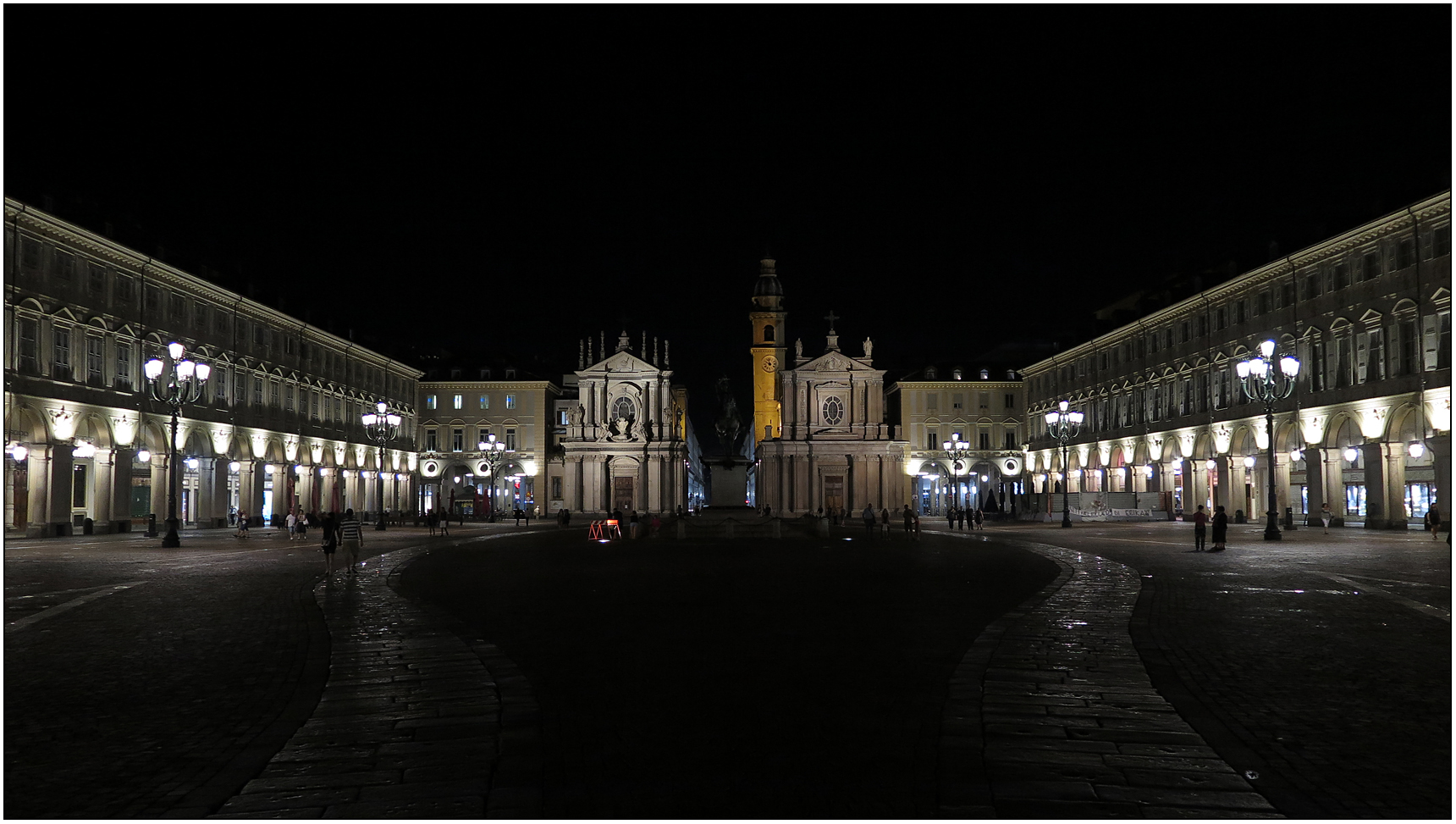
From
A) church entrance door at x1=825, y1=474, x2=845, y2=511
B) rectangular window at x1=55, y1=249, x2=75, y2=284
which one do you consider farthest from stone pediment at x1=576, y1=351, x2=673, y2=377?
rectangular window at x1=55, y1=249, x2=75, y2=284

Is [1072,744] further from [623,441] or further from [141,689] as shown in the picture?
[623,441]

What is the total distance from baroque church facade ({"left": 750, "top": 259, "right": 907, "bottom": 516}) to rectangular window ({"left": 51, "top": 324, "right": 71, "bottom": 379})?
201 feet

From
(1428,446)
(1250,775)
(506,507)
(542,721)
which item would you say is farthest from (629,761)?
(506,507)

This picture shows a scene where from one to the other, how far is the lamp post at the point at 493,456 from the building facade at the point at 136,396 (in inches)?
437

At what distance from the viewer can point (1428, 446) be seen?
4778cm

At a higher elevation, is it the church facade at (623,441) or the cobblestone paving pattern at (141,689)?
the church facade at (623,441)

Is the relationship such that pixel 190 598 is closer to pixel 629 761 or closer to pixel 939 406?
pixel 629 761

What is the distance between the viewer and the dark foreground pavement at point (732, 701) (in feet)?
23.3

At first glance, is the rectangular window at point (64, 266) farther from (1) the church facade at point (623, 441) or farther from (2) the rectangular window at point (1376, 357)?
(2) the rectangular window at point (1376, 357)

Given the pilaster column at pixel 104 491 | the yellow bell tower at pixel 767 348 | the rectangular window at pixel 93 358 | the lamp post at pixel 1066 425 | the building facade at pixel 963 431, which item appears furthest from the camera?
the yellow bell tower at pixel 767 348

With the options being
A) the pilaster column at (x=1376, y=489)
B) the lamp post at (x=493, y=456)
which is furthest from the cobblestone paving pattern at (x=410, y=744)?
the lamp post at (x=493, y=456)

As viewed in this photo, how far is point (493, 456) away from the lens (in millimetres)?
98312

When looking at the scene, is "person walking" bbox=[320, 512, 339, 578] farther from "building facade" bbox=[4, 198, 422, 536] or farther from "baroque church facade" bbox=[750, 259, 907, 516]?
"baroque church facade" bbox=[750, 259, 907, 516]

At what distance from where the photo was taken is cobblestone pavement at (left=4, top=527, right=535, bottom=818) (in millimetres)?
7375
